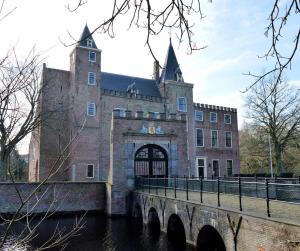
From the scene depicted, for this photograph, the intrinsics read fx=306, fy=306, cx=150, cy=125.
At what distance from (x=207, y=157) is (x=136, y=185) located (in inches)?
570

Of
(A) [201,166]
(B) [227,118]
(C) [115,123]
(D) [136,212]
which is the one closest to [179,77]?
(B) [227,118]

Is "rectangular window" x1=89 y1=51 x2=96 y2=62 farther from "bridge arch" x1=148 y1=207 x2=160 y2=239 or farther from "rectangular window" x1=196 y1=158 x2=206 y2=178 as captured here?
"bridge arch" x1=148 y1=207 x2=160 y2=239

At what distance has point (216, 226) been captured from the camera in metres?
9.55

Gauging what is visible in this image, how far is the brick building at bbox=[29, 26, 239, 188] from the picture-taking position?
67.9 feet

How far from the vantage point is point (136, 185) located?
19.9 metres

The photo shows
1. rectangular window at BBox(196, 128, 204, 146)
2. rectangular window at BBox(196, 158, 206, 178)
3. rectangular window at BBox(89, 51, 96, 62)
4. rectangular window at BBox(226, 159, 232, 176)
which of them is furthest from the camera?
rectangular window at BBox(226, 159, 232, 176)

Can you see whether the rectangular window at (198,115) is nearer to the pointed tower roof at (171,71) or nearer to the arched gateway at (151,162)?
the pointed tower roof at (171,71)

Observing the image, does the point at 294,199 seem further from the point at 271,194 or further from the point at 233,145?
the point at 233,145

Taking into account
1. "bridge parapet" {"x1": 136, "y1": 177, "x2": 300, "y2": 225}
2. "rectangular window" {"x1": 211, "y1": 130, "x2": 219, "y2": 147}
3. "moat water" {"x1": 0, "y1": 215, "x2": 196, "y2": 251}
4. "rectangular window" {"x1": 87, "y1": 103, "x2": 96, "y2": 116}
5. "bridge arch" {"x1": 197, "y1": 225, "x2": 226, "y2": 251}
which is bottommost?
"moat water" {"x1": 0, "y1": 215, "x2": 196, "y2": 251}

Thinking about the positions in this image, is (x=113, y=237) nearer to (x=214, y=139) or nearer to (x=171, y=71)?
(x=214, y=139)

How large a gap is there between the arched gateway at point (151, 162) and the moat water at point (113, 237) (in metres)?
4.14

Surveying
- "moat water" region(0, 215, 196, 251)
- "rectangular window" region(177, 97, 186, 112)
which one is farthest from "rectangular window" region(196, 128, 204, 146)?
"moat water" region(0, 215, 196, 251)

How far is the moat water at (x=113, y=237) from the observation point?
11441 millimetres

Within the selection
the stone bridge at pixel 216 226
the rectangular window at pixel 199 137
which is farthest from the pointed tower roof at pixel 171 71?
the stone bridge at pixel 216 226
